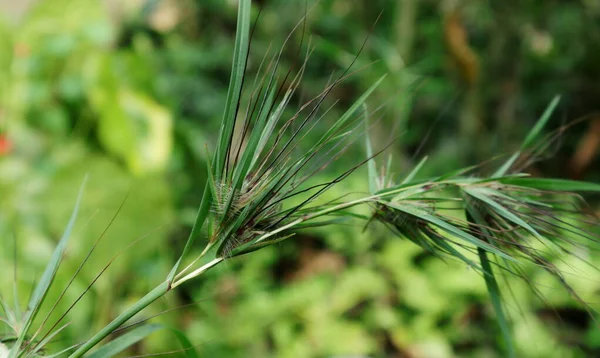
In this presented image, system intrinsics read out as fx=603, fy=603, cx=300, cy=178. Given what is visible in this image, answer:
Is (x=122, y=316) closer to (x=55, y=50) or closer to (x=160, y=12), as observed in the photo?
(x=55, y=50)

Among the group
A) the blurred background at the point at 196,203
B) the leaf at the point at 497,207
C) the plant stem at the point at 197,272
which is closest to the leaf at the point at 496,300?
the leaf at the point at 497,207

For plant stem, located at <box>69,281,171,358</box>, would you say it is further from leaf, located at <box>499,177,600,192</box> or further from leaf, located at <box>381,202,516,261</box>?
leaf, located at <box>499,177,600,192</box>

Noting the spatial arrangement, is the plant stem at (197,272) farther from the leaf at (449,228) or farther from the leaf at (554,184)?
the leaf at (554,184)

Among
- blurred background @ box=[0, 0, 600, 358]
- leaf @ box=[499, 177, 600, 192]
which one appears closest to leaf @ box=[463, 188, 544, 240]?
leaf @ box=[499, 177, 600, 192]

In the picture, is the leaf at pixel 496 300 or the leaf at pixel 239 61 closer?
the leaf at pixel 239 61

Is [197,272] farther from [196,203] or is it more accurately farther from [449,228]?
[196,203]

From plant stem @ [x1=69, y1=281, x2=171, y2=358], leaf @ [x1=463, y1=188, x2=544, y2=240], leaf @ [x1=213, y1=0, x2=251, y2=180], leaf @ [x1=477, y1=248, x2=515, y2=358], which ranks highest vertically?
leaf @ [x1=213, y1=0, x2=251, y2=180]

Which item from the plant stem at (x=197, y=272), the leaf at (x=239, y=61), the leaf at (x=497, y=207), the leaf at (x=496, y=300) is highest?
the leaf at (x=239, y=61)

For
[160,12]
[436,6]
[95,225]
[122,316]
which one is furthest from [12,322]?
[160,12]
